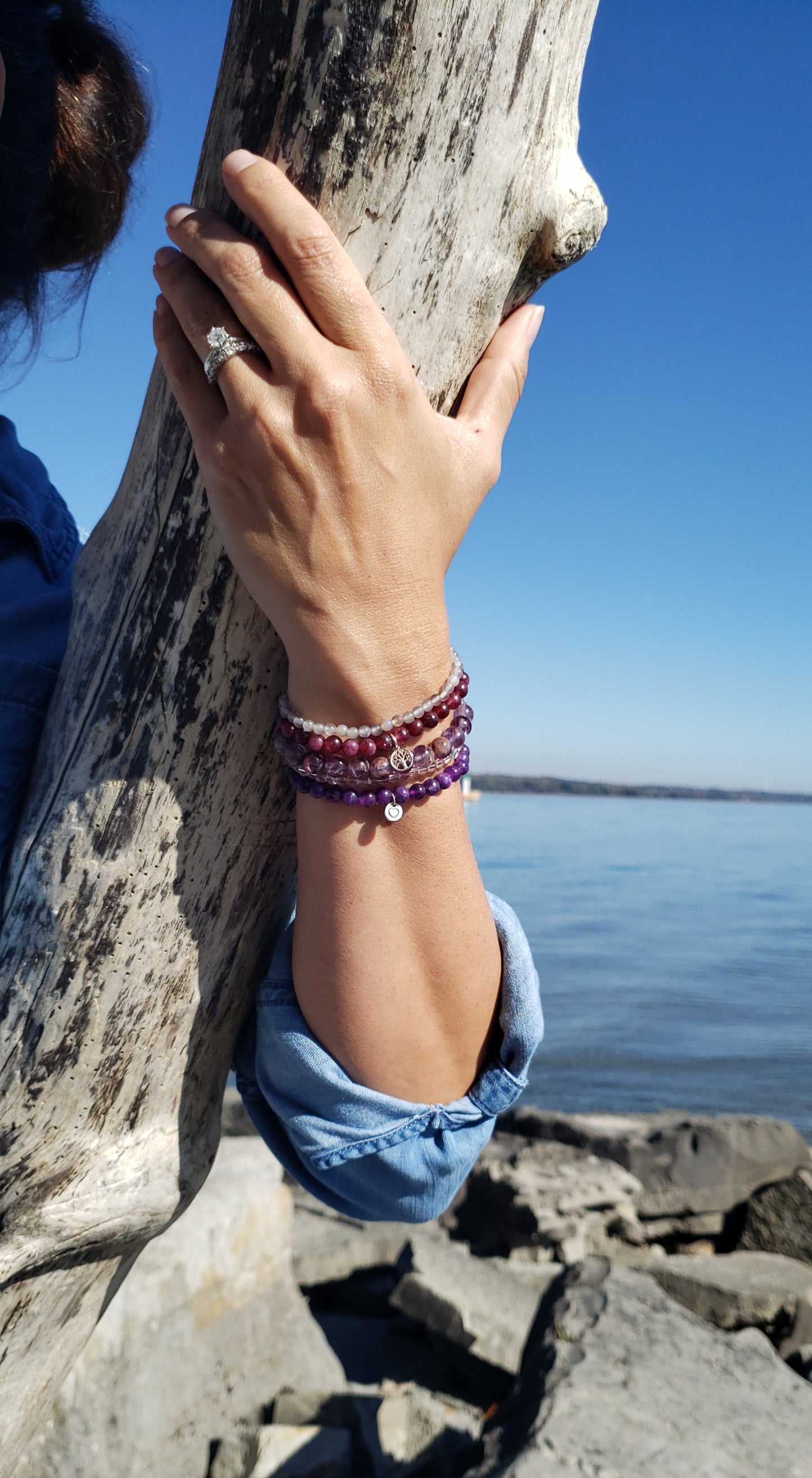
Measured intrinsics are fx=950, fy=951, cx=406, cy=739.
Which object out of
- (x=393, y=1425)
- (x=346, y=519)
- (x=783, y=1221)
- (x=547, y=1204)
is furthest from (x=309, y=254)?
(x=783, y=1221)

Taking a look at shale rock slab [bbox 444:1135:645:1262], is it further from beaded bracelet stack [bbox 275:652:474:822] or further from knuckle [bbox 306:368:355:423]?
knuckle [bbox 306:368:355:423]

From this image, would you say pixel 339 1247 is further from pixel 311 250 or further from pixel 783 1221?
pixel 311 250

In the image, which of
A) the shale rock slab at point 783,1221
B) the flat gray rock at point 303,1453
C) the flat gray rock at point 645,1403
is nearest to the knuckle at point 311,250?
the flat gray rock at point 645,1403

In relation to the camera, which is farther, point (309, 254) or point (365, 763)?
point (365, 763)

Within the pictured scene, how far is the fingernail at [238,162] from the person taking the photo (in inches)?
34.2

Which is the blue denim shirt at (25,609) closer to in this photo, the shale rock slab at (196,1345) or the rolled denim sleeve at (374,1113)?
the rolled denim sleeve at (374,1113)

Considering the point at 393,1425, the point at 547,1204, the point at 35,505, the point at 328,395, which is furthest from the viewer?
the point at 547,1204

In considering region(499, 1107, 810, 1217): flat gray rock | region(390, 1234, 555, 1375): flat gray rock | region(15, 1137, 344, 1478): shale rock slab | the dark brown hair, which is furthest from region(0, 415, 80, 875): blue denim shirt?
region(499, 1107, 810, 1217): flat gray rock

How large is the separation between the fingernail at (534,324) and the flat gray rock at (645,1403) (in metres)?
2.17

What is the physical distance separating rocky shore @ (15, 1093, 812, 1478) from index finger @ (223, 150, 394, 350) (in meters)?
2.01

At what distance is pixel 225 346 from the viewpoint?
0.86 m

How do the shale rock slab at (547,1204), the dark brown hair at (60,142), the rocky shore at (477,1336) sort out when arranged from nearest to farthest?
1. the dark brown hair at (60,142)
2. the rocky shore at (477,1336)
3. the shale rock slab at (547,1204)

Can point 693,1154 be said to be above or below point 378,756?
below

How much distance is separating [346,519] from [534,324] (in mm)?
404
